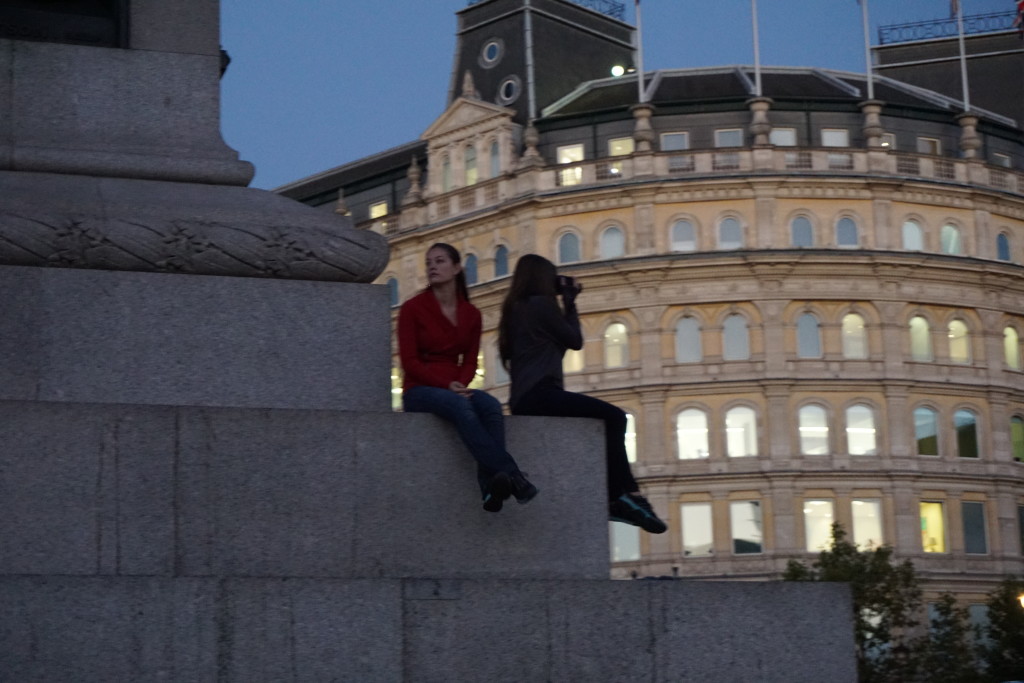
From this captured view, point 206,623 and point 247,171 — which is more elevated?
point 247,171

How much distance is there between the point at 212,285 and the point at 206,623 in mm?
1805

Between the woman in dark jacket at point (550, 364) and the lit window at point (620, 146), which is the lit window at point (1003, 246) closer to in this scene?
the lit window at point (620, 146)

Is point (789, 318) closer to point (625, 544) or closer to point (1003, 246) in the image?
point (1003, 246)

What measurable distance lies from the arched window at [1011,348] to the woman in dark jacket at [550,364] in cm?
5747

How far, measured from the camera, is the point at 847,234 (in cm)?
6375

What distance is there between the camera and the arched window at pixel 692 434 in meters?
62.7

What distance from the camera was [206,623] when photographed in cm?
758

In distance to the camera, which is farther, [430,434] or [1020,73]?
[1020,73]

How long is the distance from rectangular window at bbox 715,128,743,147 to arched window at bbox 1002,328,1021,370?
10.1m

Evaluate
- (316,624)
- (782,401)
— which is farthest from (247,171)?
(782,401)

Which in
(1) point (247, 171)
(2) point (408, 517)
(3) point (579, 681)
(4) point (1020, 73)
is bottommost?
(3) point (579, 681)

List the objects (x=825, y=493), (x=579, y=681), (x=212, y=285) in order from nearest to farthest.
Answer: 1. (x=579, y=681)
2. (x=212, y=285)
3. (x=825, y=493)

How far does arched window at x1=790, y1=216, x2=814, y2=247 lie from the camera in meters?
63.4

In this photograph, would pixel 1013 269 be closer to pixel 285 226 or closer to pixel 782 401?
pixel 782 401
